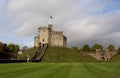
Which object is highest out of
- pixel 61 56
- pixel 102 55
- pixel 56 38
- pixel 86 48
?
pixel 56 38

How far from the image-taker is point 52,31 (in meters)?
105

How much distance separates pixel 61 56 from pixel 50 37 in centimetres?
1856

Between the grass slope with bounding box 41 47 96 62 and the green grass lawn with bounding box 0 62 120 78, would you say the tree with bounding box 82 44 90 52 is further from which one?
the green grass lawn with bounding box 0 62 120 78

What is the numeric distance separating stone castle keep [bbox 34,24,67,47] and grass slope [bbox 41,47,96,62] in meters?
Result: 6.70

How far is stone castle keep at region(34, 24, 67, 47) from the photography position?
10262cm

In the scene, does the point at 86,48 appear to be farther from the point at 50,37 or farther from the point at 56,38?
the point at 50,37

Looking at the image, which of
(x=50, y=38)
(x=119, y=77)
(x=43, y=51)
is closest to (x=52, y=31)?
(x=50, y=38)

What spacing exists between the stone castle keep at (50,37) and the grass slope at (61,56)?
6.70 meters

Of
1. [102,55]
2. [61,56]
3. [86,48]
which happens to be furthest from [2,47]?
[61,56]

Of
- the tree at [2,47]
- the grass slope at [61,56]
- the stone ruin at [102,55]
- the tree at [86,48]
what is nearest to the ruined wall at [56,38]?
the grass slope at [61,56]

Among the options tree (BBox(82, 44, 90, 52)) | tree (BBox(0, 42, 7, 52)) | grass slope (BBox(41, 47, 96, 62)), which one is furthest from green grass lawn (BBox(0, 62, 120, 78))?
tree (BBox(82, 44, 90, 52))

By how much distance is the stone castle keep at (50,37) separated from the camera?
102625 millimetres

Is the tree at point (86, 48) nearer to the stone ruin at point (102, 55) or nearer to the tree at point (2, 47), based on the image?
the stone ruin at point (102, 55)

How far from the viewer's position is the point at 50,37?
10400 centimetres
